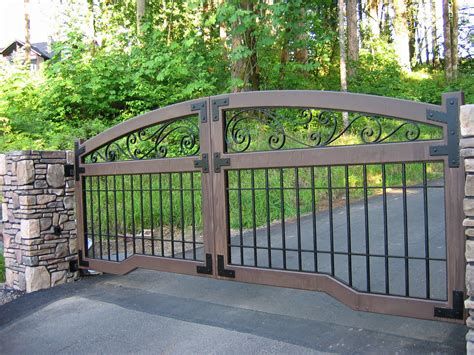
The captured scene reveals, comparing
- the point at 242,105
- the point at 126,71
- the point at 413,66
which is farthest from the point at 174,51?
the point at 413,66

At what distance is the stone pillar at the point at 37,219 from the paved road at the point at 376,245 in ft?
7.31

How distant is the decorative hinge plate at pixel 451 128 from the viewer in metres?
3.28

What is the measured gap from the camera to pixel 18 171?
5.84 m

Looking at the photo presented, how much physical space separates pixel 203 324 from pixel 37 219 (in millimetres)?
2759

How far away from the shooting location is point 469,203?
2924 mm

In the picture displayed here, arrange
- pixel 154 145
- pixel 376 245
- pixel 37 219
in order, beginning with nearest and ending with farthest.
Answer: pixel 37 219
pixel 154 145
pixel 376 245

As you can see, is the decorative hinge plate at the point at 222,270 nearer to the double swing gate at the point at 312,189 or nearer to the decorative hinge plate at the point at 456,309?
the double swing gate at the point at 312,189

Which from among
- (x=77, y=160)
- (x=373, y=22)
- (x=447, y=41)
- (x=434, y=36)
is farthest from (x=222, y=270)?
(x=434, y=36)

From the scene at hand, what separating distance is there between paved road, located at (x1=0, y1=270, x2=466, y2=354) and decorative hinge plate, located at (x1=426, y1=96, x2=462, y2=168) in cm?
135

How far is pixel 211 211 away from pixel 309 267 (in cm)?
191

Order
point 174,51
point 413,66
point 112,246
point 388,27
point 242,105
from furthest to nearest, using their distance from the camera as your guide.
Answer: point 388,27, point 413,66, point 174,51, point 112,246, point 242,105

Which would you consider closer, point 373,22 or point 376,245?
point 376,245

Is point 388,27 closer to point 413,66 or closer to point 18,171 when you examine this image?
point 413,66

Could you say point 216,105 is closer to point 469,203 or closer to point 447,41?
point 469,203
